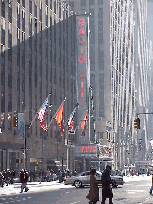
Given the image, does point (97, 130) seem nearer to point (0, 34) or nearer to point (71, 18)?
point (71, 18)

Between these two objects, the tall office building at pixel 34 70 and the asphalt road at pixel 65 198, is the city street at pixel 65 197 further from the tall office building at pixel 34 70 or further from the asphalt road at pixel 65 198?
the tall office building at pixel 34 70

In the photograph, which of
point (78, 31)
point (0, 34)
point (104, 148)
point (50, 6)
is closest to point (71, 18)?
point (78, 31)

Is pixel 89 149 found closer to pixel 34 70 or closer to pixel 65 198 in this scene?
pixel 34 70

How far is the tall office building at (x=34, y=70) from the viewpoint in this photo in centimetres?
8119

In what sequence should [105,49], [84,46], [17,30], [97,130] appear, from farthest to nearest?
[105,49], [97,130], [84,46], [17,30]

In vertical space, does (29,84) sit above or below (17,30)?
below

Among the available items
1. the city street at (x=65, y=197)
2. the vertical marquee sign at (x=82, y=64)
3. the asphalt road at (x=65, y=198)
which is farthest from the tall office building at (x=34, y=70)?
the asphalt road at (x=65, y=198)

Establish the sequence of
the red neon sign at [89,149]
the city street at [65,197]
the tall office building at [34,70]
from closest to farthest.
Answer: the city street at [65,197] < the tall office building at [34,70] < the red neon sign at [89,149]

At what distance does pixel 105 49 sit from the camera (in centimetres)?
16962

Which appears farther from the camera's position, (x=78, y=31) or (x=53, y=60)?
(x=78, y=31)

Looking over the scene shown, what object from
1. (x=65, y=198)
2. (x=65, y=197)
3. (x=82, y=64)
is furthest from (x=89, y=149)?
(x=65, y=198)

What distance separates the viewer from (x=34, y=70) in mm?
94125

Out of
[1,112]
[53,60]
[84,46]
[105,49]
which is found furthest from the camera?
[105,49]

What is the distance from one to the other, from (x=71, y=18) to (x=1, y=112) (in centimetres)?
4616
